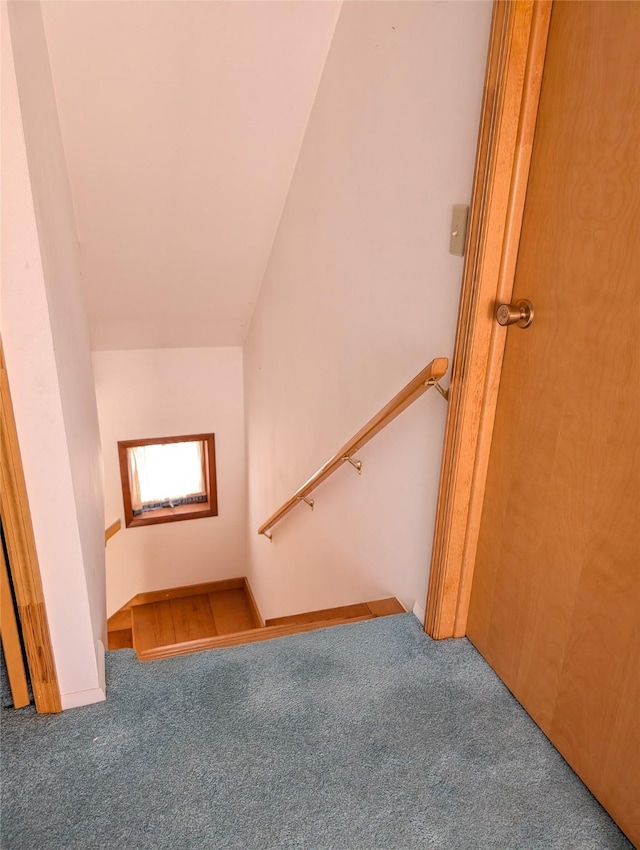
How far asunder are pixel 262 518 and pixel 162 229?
2.34 meters

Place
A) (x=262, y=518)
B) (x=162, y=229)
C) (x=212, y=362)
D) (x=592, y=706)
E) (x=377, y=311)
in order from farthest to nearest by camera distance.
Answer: (x=212, y=362) < (x=262, y=518) < (x=162, y=229) < (x=377, y=311) < (x=592, y=706)

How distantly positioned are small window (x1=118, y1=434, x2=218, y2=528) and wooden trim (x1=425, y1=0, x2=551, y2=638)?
367 centimetres

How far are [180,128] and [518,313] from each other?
1917 millimetres

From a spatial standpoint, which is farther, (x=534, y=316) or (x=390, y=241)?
(x=390, y=241)

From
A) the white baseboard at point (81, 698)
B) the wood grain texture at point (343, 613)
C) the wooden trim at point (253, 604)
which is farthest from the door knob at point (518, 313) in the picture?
the wooden trim at point (253, 604)

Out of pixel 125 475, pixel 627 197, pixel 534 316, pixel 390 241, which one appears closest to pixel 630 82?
pixel 627 197

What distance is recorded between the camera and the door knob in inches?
56.1

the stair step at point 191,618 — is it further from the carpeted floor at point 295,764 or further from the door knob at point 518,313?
the door knob at point 518,313

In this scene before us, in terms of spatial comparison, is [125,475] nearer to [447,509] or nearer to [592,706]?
[447,509]

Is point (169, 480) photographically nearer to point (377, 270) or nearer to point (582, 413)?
point (377, 270)

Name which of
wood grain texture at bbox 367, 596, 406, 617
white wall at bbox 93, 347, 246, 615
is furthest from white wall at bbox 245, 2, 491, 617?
white wall at bbox 93, 347, 246, 615

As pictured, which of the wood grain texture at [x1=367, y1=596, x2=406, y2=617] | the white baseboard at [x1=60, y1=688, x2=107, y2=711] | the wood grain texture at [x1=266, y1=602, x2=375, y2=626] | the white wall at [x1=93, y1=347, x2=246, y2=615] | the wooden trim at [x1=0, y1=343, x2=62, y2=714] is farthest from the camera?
the white wall at [x1=93, y1=347, x2=246, y2=615]

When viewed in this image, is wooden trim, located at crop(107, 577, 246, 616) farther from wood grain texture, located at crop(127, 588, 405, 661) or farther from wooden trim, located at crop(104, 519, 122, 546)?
wooden trim, located at crop(104, 519, 122, 546)

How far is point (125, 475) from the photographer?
5.01 metres
